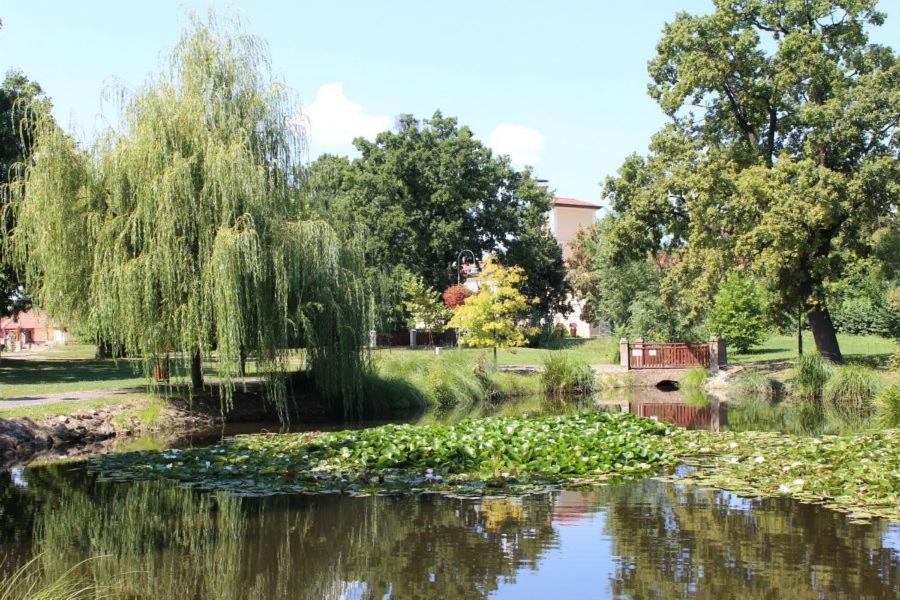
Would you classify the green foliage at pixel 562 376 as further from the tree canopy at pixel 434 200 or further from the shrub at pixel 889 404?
the tree canopy at pixel 434 200

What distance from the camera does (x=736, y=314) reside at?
37.8m

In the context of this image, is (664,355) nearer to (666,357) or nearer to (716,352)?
(666,357)

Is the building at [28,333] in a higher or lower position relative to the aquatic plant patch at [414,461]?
higher

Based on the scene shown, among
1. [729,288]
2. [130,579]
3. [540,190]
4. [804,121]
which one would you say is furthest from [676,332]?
[130,579]

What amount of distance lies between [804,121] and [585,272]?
93.4ft

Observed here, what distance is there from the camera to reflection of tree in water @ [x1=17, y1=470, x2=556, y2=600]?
784 centimetres

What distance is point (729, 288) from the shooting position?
37.8 m

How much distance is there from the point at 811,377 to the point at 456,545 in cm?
2229

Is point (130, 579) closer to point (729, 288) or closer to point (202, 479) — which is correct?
point (202, 479)

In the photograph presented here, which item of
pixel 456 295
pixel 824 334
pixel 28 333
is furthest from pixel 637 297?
pixel 28 333

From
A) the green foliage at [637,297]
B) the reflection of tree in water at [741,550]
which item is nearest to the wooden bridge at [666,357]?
the green foliage at [637,297]

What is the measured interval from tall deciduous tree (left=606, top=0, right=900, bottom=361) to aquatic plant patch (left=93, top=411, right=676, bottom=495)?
52.6 feet

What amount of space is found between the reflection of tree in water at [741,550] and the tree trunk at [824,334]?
2132 cm

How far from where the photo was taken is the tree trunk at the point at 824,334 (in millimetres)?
29641
